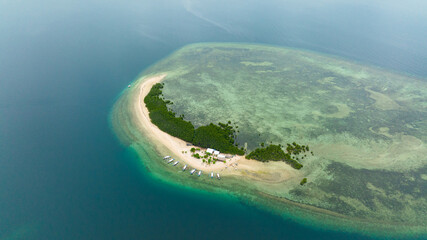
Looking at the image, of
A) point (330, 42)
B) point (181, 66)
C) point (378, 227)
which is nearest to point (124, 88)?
point (181, 66)

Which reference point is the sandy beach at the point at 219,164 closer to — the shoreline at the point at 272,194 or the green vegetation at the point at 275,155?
the shoreline at the point at 272,194

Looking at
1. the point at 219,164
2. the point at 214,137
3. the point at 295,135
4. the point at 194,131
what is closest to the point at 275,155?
the point at 295,135

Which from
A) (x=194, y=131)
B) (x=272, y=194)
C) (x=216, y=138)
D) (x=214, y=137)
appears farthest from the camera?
(x=194, y=131)

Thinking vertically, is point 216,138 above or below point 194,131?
above

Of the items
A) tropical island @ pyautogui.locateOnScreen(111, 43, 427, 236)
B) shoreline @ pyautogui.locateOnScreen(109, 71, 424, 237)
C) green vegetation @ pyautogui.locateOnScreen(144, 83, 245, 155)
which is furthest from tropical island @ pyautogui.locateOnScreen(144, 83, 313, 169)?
shoreline @ pyautogui.locateOnScreen(109, 71, 424, 237)

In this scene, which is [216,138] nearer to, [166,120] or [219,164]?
[219,164]
